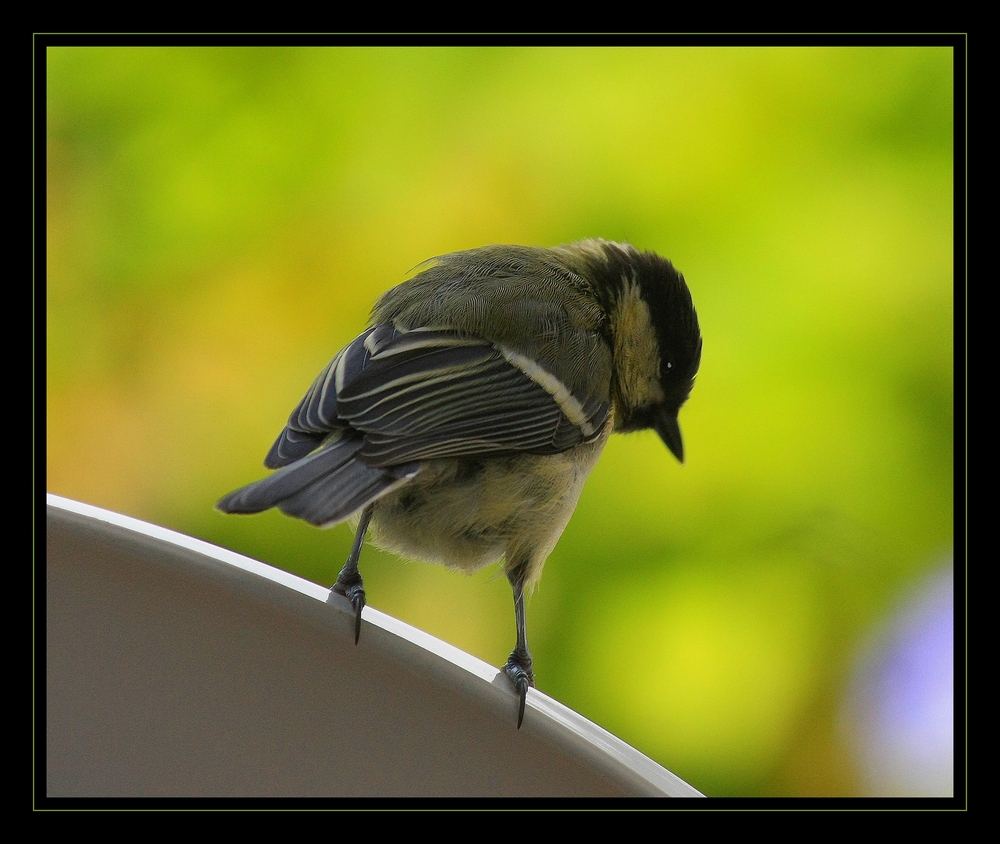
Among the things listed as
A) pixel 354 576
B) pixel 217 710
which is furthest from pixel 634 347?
pixel 217 710

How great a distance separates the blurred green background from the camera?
72.8 inches

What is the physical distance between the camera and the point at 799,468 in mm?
1881

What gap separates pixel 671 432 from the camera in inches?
62.2

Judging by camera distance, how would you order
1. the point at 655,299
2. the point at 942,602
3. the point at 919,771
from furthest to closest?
the point at 942,602, the point at 919,771, the point at 655,299

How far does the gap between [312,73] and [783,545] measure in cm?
120

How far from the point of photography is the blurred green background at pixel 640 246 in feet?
6.07

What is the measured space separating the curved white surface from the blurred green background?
1.07m

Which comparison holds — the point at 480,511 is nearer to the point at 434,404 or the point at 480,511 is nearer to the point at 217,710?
the point at 434,404

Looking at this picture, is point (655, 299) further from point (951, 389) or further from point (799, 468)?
point (951, 389)

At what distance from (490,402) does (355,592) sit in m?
0.34

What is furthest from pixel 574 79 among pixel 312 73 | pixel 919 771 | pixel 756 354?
pixel 919 771

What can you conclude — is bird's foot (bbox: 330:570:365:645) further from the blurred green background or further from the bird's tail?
the blurred green background

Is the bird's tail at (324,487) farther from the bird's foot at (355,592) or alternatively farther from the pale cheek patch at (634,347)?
the pale cheek patch at (634,347)

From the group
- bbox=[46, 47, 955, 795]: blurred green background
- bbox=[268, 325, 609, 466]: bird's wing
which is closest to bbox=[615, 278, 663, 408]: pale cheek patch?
bbox=[268, 325, 609, 466]: bird's wing
